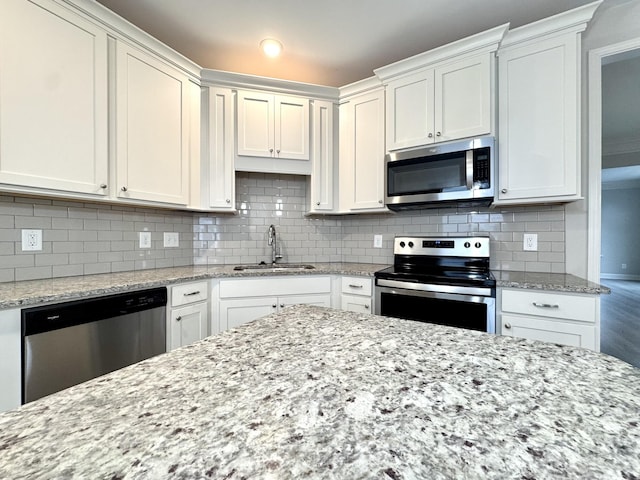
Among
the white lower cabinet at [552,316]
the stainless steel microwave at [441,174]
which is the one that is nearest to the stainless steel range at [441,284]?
the white lower cabinet at [552,316]

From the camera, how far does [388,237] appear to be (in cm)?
286

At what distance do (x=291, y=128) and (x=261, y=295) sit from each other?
1.48 meters

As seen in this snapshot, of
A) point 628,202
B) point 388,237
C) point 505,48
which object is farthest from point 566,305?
point 628,202

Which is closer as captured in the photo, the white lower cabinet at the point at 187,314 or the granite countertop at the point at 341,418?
the granite countertop at the point at 341,418

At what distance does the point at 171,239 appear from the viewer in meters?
2.50

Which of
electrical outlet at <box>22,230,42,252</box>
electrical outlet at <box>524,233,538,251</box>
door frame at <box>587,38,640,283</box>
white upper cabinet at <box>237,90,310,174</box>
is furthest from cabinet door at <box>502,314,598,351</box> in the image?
electrical outlet at <box>22,230,42,252</box>

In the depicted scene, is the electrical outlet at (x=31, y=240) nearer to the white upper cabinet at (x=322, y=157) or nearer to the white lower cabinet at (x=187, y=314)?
the white lower cabinet at (x=187, y=314)

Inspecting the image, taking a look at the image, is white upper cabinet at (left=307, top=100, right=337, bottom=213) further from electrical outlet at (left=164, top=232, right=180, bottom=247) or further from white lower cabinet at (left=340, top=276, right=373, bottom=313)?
electrical outlet at (left=164, top=232, right=180, bottom=247)

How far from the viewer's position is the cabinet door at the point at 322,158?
107 inches

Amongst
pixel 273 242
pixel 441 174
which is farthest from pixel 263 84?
pixel 441 174

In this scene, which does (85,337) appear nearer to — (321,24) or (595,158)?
(321,24)

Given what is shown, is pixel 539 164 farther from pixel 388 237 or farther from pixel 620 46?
pixel 388 237

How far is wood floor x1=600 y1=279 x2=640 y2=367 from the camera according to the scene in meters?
2.87

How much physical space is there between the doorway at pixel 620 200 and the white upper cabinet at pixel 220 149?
270cm
